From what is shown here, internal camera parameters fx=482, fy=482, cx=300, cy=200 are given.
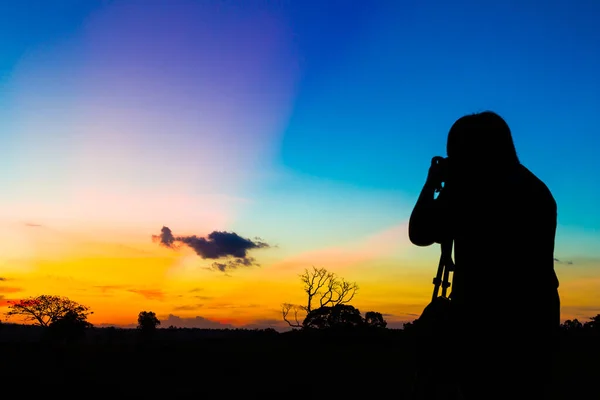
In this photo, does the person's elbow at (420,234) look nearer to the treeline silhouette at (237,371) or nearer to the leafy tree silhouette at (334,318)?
the treeline silhouette at (237,371)

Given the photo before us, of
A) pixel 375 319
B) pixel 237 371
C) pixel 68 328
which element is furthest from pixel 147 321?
pixel 237 371

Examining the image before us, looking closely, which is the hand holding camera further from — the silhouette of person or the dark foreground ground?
the dark foreground ground

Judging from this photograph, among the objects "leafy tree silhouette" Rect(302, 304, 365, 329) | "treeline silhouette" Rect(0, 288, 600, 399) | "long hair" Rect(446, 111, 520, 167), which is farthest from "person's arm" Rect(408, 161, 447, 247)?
"leafy tree silhouette" Rect(302, 304, 365, 329)

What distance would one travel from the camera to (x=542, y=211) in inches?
105

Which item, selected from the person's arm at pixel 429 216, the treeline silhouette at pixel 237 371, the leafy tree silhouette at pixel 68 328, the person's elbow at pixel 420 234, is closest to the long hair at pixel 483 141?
the person's arm at pixel 429 216

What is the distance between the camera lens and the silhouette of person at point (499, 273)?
2506 mm

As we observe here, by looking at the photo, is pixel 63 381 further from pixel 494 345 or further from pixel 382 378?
pixel 494 345

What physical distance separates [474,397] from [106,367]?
25.0 meters

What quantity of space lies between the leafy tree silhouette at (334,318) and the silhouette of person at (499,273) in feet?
150

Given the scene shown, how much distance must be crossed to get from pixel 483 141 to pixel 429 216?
1.89 ft

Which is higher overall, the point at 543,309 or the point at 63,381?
the point at 543,309

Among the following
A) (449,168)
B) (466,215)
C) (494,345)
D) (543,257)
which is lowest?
(494,345)

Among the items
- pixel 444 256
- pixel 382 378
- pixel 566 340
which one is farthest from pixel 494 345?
pixel 566 340

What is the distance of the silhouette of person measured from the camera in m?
2.51
